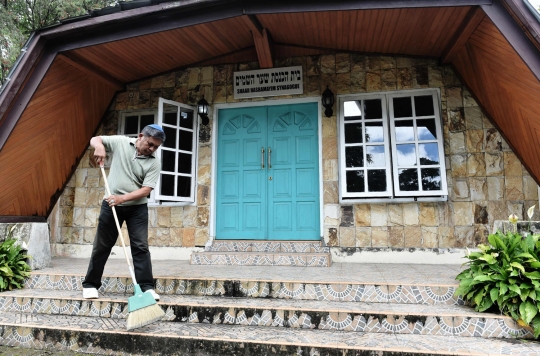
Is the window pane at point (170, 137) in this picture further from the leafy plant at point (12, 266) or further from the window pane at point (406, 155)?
the window pane at point (406, 155)

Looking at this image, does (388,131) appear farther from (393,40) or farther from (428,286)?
(428,286)

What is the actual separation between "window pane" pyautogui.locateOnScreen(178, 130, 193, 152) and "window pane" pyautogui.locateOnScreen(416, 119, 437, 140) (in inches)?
129

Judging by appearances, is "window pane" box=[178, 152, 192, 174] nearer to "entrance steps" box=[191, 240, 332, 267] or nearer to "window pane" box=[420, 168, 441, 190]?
"entrance steps" box=[191, 240, 332, 267]

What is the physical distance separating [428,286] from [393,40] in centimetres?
313

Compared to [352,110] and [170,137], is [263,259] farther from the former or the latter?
[352,110]

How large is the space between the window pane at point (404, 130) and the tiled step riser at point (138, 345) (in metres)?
3.21

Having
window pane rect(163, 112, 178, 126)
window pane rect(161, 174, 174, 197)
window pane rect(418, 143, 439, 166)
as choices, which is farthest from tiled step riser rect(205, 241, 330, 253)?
window pane rect(163, 112, 178, 126)

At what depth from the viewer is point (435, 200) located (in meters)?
4.45

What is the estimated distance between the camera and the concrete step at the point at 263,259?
4.23m

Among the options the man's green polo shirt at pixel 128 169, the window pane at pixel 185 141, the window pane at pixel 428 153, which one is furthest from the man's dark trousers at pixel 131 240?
the window pane at pixel 428 153

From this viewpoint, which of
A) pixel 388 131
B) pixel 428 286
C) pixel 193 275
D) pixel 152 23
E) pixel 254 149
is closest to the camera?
pixel 428 286

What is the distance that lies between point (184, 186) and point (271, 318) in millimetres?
2900

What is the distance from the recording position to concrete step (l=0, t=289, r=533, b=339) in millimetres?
2471

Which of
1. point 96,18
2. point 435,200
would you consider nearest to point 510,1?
point 435,200
